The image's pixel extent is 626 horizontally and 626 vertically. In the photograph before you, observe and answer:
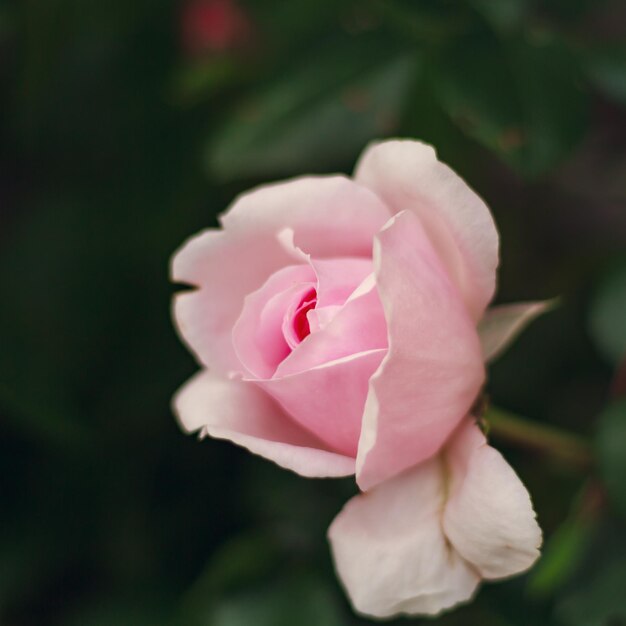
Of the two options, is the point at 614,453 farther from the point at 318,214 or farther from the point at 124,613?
the point at 124,613

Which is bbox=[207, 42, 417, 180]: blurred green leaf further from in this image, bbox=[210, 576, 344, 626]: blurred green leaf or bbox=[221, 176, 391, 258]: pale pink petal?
bbox=[210, 576, 344, 626]: blurred green leaf

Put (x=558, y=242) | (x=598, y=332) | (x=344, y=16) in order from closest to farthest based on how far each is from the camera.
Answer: (x=598, y=332) < (x=344, y=16) < (x=558, y=242)

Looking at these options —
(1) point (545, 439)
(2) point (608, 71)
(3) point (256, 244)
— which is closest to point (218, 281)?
(3) point (256, 244)

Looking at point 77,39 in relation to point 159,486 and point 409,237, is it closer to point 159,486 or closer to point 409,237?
point 159,486

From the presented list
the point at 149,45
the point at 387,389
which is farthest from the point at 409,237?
the point at 149,45

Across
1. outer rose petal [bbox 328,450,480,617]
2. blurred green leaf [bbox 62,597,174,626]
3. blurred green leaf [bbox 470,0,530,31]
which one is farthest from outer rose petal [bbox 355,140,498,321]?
blurred green leaf [bbox 62,597,174,626]

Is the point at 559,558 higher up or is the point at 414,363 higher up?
the point at 414,363

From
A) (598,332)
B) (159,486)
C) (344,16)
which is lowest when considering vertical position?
(159,486)
